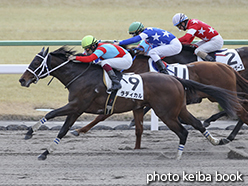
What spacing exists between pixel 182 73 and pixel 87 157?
6.13ft

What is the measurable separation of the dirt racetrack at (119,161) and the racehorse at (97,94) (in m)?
0.29

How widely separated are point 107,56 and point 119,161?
4.60 feet

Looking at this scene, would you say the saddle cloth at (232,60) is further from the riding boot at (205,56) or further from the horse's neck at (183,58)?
the horse's neck at (183,58)

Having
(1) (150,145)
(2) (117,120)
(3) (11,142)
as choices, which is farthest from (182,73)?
(3) (11,142)

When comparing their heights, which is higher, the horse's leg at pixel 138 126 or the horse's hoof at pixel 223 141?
the horse's leg at pixel 138 126

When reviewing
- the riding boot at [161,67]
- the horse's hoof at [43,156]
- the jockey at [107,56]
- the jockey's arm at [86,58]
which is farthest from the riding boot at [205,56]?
the horse's hoof at [43,156]

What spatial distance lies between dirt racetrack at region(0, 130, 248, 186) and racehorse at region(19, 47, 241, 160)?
0.29m

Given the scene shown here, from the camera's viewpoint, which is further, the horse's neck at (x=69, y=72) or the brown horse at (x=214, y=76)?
the brown horse at (x=214, y=76)

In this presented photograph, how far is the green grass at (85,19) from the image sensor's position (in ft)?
34.2

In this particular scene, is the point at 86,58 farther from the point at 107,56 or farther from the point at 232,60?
the point at 232,60

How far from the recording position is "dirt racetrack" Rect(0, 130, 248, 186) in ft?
13.2

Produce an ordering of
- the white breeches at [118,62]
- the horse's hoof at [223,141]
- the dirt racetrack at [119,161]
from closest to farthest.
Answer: the dirt racetrack at [119,161], the white breeches at [118,62], the horse's hoof at [223,141]

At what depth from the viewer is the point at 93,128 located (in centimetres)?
698

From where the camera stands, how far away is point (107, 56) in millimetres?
5410
